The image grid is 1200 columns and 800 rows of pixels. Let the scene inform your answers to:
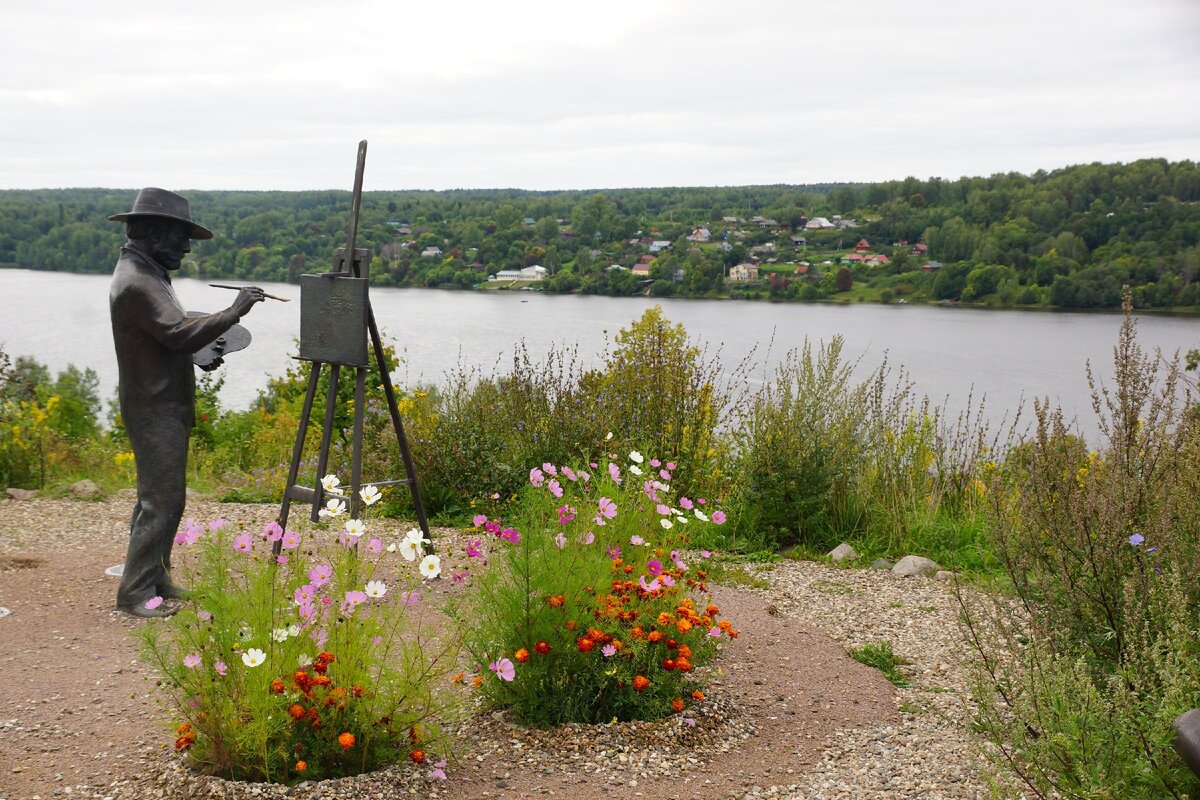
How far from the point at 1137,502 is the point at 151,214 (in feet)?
17.0

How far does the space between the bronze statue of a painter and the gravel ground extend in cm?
38

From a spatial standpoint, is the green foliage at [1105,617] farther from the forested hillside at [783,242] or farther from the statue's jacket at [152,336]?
the forested hillside at [783,242]

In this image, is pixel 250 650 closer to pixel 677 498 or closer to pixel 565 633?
pixel 565 633

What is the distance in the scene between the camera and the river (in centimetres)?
3018

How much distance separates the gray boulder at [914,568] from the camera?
6688 millimetres

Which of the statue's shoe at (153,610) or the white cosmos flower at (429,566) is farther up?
the white cosmos flower at (429,566)

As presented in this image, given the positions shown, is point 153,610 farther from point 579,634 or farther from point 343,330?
point 579,634

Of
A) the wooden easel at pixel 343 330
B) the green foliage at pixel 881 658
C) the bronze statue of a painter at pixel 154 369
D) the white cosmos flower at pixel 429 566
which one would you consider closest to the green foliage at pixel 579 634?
the white cosmos flower at pixel 429 566

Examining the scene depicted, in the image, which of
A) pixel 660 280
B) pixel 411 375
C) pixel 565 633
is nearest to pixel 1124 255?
pixel 660 280

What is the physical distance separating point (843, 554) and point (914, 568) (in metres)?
0.54

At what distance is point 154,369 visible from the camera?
5445 mm

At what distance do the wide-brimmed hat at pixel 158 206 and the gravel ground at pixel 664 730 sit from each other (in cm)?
226

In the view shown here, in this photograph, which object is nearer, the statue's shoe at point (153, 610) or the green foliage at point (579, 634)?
the green foliage at point (579, 634)

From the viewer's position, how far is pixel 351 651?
11.1 ft
